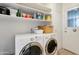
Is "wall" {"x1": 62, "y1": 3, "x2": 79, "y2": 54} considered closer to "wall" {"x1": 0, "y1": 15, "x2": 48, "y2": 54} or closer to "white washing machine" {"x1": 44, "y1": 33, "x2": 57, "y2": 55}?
"white washing machine" {"x1": 44, "y1": 33, "x2": 57, "y2": 55}

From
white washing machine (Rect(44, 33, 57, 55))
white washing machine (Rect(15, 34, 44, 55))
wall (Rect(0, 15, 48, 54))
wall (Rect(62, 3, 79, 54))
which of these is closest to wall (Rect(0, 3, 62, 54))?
wall (Rect(0, 15, 48, 54))

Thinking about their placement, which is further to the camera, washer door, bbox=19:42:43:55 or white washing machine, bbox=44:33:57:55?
white washing machine, bbox=44:33:57:55

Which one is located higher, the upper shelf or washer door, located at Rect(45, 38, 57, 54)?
the upper shelf

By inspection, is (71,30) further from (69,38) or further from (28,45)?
(28,45)

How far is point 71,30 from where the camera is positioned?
8.11 feet

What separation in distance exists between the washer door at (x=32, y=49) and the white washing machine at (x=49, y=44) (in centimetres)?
17

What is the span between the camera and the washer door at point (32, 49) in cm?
140

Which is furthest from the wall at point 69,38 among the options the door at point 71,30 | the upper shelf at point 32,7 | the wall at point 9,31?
the wall at point 9,31

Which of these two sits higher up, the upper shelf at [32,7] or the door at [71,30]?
the upper shelf at [32,7]

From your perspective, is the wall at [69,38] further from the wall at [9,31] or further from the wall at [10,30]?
the wall at [9,31]

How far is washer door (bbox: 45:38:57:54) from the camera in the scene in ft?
6.00

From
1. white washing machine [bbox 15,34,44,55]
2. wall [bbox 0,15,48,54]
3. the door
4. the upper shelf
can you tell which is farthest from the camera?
the door

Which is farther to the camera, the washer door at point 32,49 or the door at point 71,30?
the door at point 71,30

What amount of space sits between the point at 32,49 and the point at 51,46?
2.11 ft
